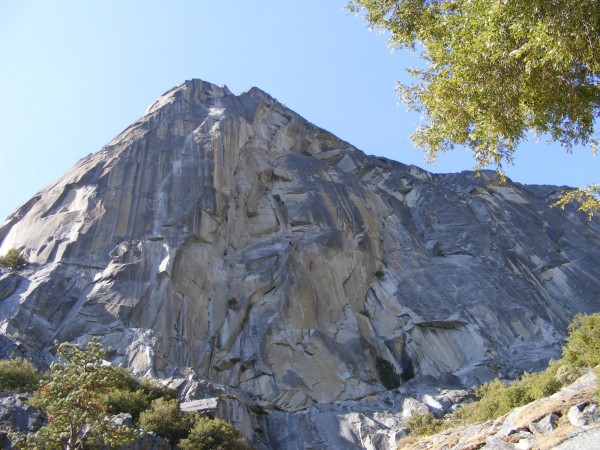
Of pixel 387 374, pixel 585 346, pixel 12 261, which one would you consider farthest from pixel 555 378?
pixel 12 261

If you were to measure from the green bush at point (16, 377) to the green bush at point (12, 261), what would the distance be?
11457mm

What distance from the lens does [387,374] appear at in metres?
33.5

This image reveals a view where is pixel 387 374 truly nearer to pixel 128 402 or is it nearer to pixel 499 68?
pixel 128 402

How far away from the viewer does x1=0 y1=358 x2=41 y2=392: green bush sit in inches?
878

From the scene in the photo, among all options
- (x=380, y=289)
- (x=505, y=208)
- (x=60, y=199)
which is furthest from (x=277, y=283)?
(x=505, y=208)

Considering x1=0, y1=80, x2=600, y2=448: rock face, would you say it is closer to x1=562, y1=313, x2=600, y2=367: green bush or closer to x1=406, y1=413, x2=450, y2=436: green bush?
x1=406, y1=413, x2=450, y2=436: green bush

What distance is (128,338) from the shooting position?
29.3 metres

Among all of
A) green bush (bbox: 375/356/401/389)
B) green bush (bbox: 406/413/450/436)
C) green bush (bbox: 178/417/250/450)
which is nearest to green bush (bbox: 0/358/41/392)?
green bush (bbox: 178/417/250/450)

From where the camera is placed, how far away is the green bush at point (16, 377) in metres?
22.3

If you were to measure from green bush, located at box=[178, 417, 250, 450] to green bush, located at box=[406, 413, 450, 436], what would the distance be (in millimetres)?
7907

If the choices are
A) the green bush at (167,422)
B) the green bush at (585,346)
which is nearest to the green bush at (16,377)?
the green bush at (167,422)

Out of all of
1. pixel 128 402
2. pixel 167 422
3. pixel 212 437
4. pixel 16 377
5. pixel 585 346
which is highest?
pixel 16 377

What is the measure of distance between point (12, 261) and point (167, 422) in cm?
1839

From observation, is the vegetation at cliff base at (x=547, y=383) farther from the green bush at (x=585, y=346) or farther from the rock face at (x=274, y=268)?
the rock face at (x=274, y=268)
